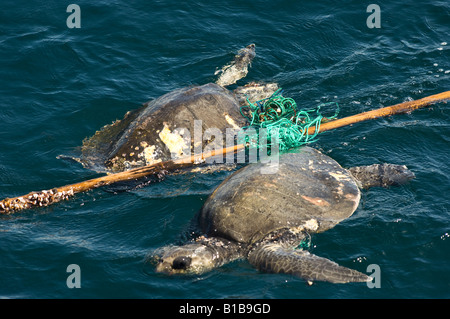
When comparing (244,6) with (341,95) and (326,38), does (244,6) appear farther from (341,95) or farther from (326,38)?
(341,95)

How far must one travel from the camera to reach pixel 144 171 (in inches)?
307

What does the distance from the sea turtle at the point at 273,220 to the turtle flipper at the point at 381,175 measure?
0.31 metres

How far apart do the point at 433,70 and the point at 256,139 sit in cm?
441

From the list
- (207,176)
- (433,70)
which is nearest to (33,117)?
(207,176)

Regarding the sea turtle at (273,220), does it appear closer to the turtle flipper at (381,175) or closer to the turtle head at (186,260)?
the turtle head at (186,260)

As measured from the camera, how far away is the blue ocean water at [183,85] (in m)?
6.26

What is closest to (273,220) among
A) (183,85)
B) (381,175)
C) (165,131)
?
(381,175)

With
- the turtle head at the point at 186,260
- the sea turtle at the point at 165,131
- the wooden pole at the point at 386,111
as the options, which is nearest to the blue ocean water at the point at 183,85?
the turtle head at the point at 186,260

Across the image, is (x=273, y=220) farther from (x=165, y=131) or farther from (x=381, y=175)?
(x=165, y=131)

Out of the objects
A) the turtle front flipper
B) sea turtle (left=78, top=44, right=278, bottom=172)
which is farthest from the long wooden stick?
the turtle front flipper

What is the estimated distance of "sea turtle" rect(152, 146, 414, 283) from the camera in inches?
239

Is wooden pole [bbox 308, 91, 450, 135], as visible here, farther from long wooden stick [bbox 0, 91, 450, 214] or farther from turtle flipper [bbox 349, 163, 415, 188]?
turtle flipper [bbox 349, 163, 415, 188]

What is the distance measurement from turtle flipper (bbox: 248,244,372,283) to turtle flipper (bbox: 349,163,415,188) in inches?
74.9

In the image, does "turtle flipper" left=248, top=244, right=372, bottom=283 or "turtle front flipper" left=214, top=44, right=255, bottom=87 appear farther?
"turtle front flipper" left=214, top=44, right=255, bottom=87
